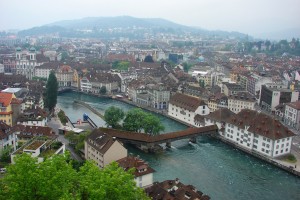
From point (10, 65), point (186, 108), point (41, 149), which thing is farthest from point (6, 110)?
point (10, 65)

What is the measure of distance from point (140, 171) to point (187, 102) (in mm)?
17237

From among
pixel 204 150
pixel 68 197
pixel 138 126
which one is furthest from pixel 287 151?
pixel 68 197

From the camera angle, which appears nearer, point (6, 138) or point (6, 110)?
point (6, 138)

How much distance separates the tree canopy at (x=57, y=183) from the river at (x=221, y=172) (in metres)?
10.8

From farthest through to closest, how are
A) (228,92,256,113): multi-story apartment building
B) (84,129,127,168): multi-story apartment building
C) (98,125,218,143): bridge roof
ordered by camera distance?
(228,92,256,113): multi-story apartment building, (98,125,218,143): bridge roof, (84,129,127,168): multi-story apartment building

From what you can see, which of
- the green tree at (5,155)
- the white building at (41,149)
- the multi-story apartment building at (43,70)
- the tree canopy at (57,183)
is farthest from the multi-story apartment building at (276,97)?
the multi-story apartment building at (43,70)

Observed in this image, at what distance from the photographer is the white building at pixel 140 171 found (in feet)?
62.3

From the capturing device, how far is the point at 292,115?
33.7 meters

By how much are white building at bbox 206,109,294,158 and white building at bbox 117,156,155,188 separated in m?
10.4

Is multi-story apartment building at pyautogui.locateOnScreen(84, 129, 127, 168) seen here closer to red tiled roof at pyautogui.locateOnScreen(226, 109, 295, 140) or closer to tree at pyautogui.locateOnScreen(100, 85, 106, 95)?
red tiled roof at pyautogui.locateOnScreen(226, 109, 295, 140)

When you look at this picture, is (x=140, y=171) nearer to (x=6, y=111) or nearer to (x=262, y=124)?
(x=262, y=124)

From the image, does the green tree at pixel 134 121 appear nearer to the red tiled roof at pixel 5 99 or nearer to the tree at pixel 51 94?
the red tiled roof at pixel 5 99

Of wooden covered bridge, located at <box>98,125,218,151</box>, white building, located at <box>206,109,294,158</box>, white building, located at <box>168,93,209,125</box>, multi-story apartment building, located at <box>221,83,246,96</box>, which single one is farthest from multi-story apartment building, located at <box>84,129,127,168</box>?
multi-story apartment building, located at <box>221,83,246,96</box>

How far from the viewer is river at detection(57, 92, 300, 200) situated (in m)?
20.8
